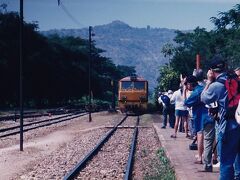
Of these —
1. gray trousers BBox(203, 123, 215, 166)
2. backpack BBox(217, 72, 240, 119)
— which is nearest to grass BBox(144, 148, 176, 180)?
gray trousers BBox(203, 123, 215, 166)

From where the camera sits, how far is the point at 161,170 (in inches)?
442

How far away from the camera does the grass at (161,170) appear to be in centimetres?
1030

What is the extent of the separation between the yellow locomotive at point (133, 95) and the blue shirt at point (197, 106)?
3149 centimetres

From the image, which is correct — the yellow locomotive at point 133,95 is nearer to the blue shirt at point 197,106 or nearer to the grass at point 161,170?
the grass at point 161,170

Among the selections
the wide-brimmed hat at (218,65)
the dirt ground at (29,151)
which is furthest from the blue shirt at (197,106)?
the dirt ground at (29,151)

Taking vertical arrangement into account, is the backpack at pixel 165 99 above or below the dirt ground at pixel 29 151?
above

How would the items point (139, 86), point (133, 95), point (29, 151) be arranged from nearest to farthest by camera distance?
point (29, 151)
point (133, 95)
point (139, 86)

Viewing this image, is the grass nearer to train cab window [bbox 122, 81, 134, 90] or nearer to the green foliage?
train cab window [bbox 122, 81, 134, 90]

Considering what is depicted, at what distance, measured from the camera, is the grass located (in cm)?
1030

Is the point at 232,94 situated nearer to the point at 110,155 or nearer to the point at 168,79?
the point at 110,155

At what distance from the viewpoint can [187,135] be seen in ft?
54.7

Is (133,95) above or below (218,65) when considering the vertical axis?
below

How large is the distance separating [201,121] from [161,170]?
1952 millimetres

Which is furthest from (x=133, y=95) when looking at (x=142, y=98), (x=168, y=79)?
(x=168, y=79)
